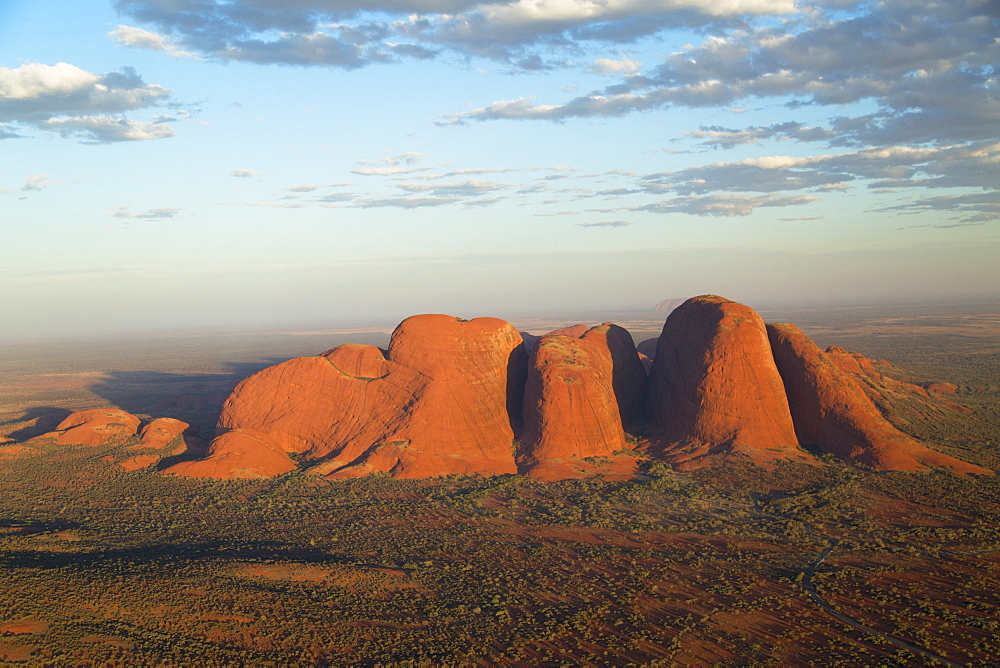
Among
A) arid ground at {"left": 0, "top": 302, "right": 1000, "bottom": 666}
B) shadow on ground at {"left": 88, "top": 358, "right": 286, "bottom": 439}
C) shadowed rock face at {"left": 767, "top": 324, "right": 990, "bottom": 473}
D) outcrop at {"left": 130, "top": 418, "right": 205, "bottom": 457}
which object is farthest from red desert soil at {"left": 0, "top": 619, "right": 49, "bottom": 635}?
shadowed rock face at {"left": 767, "top": 324, "right": 990, "bottom": 473}

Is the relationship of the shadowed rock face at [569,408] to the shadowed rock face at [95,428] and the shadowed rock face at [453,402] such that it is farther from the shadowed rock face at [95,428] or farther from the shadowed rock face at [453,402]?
the shadowed rock face at [95,428]

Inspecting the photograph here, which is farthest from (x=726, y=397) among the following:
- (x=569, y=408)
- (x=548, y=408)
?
(x=548, y=408)

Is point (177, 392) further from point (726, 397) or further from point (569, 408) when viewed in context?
point (726, 397)

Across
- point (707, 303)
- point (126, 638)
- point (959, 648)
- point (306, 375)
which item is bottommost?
point (959, 648)

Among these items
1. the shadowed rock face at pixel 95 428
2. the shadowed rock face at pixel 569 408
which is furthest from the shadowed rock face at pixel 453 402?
the shadowed rock face at pixel 95 428

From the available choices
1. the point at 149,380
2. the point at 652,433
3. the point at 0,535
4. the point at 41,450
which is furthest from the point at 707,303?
the point at 149,380

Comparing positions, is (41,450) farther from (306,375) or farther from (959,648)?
(959,648)

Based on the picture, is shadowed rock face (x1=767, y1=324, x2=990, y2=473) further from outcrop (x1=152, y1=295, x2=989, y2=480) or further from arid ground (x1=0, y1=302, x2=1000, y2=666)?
arid ground (x1=0, y1=302, x2=1000, y2=666)
